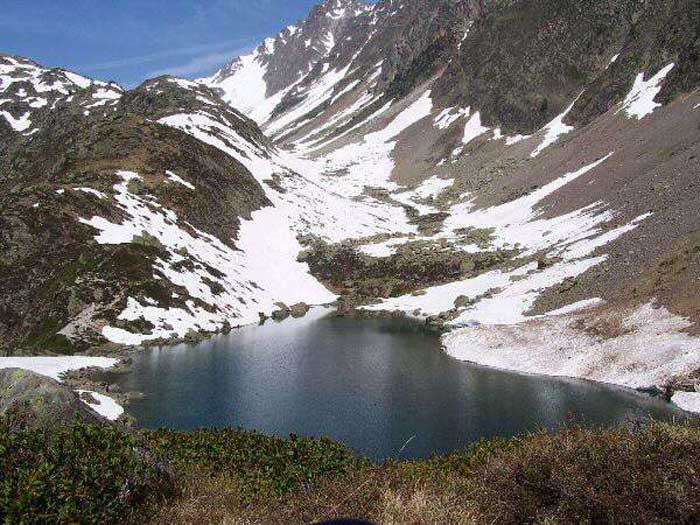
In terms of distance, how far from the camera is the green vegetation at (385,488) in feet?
24.0

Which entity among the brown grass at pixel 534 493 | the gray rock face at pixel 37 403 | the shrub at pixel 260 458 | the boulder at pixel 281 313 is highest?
the boulder at pixel 281 313

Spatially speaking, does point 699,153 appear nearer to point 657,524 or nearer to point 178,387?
point 178,387

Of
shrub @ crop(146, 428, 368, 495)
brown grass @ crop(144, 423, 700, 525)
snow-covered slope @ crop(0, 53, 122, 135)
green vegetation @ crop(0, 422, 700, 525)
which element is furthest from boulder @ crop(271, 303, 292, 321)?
snow-covered slope @ crop(0, 53, 122, 135)

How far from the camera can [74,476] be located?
7.81 meters

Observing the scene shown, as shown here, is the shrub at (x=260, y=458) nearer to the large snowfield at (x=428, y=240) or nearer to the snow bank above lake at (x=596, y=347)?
the large snowfield at (x=428, y=240)

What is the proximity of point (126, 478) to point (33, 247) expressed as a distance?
57.1m

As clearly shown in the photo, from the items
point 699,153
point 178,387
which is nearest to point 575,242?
point 699,153

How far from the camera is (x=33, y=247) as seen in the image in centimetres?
5716

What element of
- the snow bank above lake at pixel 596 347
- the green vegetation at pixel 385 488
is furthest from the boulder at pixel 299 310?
the green vegetation at pixel 385 488

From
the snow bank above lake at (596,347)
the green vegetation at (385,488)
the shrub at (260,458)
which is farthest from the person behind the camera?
the snow bank above lake at (596,347)

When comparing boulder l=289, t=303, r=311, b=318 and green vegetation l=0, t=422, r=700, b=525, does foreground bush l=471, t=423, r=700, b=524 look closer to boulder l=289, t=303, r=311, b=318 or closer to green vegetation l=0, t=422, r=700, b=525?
green vegetation l=0, t=422, r=700, b=525

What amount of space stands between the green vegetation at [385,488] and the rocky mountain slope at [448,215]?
27.9 m

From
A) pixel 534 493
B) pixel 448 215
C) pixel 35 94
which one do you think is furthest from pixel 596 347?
pixel 35 94

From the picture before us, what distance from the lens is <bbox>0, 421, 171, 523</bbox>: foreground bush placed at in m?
7.04
